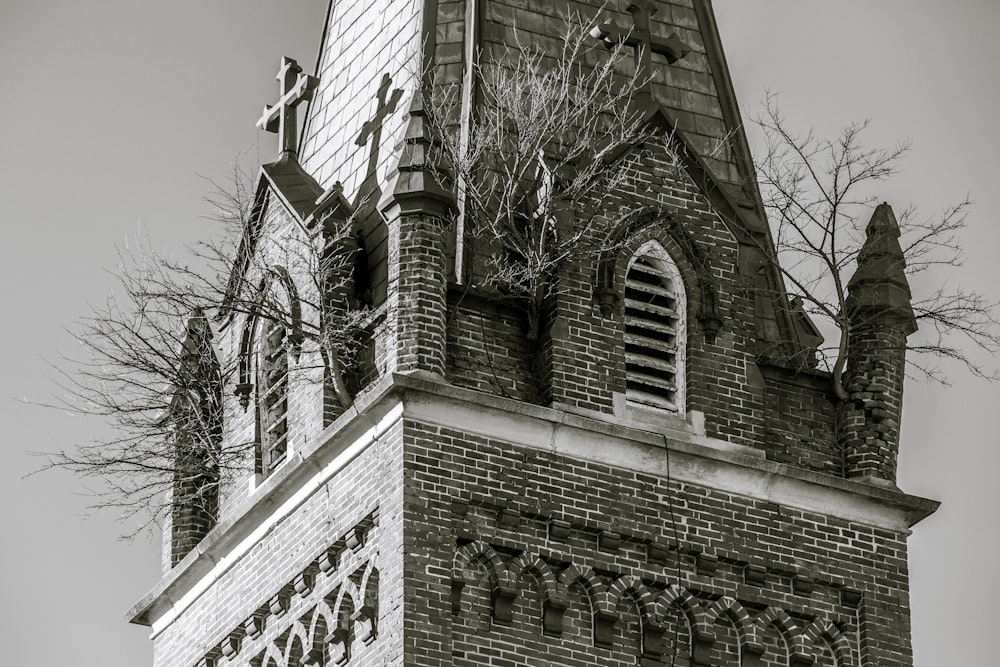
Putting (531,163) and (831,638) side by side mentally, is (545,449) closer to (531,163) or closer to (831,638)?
(531,163)

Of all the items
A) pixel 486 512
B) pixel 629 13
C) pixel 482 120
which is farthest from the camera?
pixel 629 13

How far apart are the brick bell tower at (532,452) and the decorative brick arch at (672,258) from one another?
24mm

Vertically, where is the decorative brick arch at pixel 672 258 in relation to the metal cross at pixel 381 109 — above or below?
below

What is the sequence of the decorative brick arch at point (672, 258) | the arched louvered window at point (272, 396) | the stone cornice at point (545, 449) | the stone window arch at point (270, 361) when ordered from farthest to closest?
1. the arched louvered window at point (272, 396)
2. the stone window arch at point (270, 361)
3. the decorative brick arch at point (672, 258)
4. the stone cornice at point (545, 449)

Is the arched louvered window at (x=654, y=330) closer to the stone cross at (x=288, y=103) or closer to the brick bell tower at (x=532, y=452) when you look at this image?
the brick bell tower at (x=532, y=452)

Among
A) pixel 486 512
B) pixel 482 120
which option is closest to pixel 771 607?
pixel 486 512

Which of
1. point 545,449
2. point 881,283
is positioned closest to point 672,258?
point 881,283

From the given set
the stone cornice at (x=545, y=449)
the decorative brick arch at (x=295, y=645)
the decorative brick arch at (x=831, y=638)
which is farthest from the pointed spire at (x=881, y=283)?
the decorative brick arch at (x=295, y=645)

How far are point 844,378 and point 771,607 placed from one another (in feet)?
9.21

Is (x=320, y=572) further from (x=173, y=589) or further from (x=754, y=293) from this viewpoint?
(x=754, y=293)

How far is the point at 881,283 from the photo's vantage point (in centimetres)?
3038

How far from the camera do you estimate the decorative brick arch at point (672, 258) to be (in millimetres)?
29547

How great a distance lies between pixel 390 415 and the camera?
2784 centimetres

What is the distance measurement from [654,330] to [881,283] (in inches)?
93.9
